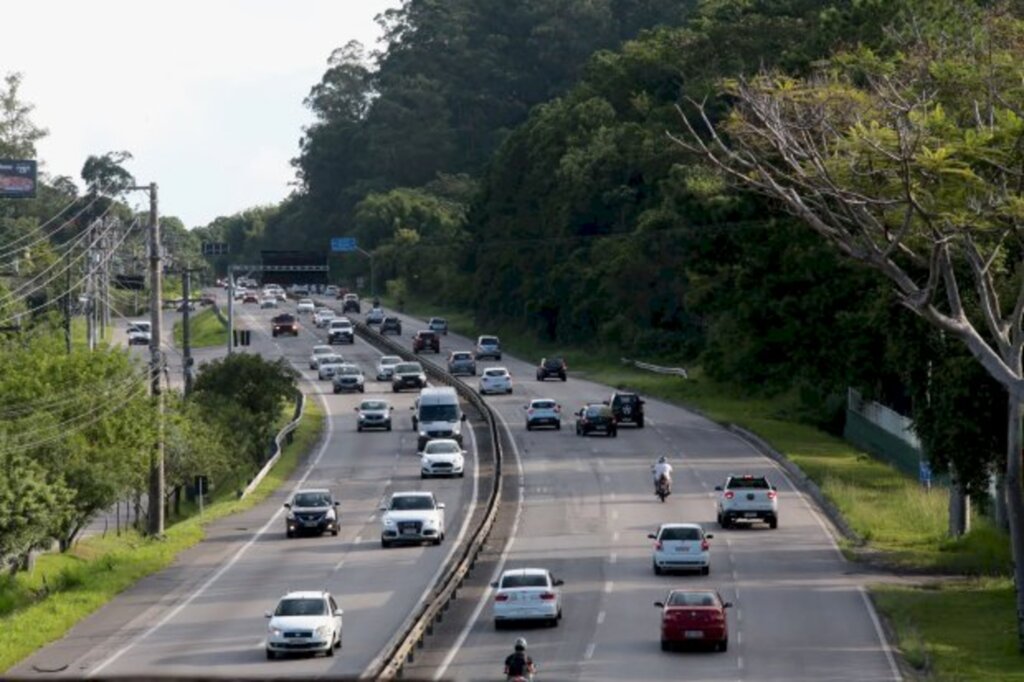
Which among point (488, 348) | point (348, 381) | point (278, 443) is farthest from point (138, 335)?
point (278, 443)

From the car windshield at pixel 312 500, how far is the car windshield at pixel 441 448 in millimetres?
12919

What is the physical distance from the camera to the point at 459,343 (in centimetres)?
15500

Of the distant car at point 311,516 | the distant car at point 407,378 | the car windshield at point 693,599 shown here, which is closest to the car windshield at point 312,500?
the distant car at point 311,516

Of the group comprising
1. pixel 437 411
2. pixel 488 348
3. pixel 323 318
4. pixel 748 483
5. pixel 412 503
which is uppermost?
pixel 323 318

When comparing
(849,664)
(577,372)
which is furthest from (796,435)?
(849,664)

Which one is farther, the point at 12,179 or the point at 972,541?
the point at 12,179

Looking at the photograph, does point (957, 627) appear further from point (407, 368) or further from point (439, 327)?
point (439, 327)

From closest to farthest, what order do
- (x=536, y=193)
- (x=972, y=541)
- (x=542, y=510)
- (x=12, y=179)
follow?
1. (x=972, y=541)
2. (x=542, y=510)
3. (x=536, y=193)
4. (x=12, y=179)

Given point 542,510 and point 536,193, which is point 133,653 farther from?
point 536,193

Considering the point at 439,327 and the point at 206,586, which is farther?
the point at 439,327

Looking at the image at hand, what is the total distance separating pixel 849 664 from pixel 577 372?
89471 mm

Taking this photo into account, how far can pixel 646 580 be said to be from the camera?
2045 inches

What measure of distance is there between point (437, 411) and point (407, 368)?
27.8 m

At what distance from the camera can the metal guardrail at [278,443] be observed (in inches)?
3012
